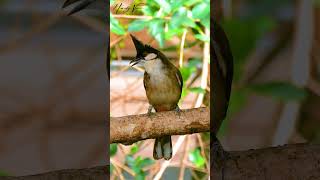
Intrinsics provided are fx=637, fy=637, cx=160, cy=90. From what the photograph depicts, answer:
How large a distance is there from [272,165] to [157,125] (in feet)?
0.72

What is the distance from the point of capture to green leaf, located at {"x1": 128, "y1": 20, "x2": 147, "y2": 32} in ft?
3.81

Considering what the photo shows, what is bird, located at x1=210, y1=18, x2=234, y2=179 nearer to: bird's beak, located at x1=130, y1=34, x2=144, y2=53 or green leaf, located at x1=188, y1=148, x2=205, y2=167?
green leaf, located at x1=188, y1=148, x2=205, y2=167

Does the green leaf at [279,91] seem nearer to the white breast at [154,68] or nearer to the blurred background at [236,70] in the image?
the blurred background at [236,70]

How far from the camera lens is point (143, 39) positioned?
1174 millimetres

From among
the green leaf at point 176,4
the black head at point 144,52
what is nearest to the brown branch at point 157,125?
the black head at point 144,52

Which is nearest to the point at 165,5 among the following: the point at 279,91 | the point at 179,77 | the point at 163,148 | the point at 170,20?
the point at 170,20

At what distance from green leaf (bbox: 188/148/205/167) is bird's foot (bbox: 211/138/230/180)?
0.04 meters

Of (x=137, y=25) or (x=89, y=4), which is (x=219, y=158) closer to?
(x=137, y=25)

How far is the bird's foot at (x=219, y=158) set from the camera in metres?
1.10

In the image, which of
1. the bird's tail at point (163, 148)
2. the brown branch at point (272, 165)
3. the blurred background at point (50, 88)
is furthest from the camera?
the blurred background at point (50, 88)

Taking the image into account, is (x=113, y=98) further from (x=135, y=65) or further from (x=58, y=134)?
(x=58, y=134)

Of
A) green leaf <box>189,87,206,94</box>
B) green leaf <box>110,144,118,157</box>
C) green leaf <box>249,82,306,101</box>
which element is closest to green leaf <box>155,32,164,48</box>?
green leaf <box>189,87,206,94</box>

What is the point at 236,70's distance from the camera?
4.80 feet

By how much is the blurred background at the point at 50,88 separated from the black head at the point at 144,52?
0.78ft
